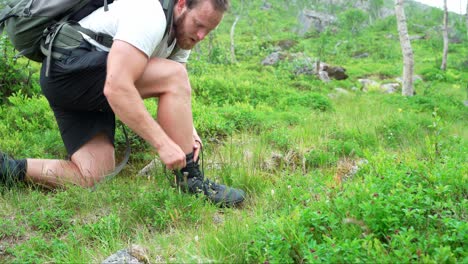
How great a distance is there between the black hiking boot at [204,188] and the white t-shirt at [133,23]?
0.87 metres

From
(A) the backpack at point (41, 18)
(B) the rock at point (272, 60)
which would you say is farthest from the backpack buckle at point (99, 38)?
(B) the rock at point (272, 60)

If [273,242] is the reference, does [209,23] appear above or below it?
above

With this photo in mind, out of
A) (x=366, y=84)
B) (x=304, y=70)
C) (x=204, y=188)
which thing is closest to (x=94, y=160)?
(x=204, y=188)

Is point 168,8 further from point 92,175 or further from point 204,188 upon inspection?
point 92,175

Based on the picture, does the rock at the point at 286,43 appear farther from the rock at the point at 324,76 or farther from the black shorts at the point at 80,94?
the black shorts at the point at 80,94

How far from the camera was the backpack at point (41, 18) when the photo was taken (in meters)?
3.00

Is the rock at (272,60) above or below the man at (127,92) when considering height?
below

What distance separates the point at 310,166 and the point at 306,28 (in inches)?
1821

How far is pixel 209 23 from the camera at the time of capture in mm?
3037

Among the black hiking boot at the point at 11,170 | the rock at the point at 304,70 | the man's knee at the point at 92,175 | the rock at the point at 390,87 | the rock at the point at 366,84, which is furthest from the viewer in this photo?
the rock at the point at 366,84

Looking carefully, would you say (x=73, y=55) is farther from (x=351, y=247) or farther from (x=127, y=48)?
(x=351, y=247)

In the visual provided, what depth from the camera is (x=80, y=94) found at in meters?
3.17

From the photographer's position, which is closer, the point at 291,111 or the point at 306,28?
the point at 291,111

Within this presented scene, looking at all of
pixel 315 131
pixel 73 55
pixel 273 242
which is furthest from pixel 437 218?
pixel 315 131
